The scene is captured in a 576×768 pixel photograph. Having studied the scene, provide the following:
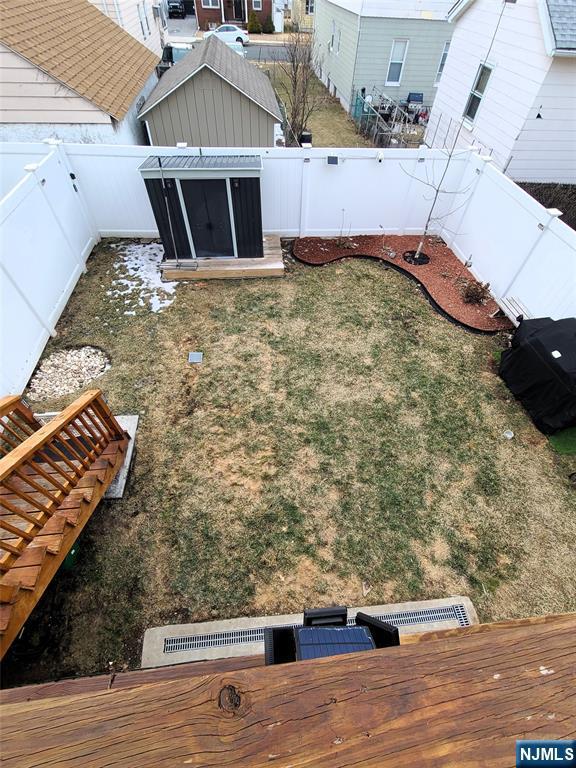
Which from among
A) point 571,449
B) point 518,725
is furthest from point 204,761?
point 571,449

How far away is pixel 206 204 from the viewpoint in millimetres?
6117

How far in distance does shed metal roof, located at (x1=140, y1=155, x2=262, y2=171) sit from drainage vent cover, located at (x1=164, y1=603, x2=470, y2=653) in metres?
5.99

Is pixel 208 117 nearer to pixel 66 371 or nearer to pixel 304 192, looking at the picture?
pixel 304 192

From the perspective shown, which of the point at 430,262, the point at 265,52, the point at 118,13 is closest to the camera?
the point at 430,262

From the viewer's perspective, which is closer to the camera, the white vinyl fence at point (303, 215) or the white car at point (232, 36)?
the white vinyl fence at point (303, 215)

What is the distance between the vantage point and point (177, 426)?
14.8 ft

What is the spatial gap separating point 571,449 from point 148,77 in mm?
12544

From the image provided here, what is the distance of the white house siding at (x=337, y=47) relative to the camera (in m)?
13.5

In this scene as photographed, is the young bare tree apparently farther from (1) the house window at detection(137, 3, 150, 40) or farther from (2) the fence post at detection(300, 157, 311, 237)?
(1) the house window at detection(137, 3, 150, 40)

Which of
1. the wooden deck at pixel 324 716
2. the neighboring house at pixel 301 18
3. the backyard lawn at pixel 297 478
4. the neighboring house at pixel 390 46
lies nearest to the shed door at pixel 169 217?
the backyard lawn at pixel 297 478

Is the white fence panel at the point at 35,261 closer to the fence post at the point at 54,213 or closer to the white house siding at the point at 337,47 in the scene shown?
the fence post at the point at 54,213

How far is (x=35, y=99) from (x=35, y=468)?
7.64 meters

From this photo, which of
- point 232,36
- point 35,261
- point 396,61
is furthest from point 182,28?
point 35,261

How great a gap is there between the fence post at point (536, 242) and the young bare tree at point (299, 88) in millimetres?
8160
